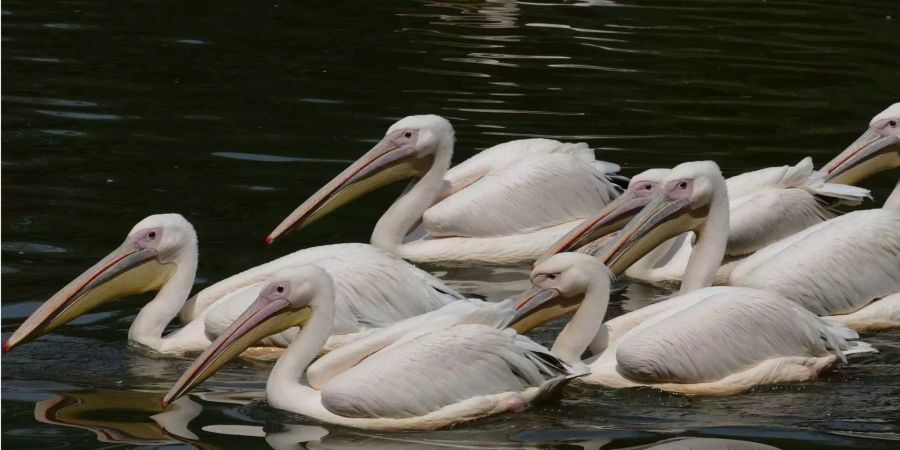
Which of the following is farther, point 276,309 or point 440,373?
point 276,309

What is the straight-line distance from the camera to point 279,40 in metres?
13.4

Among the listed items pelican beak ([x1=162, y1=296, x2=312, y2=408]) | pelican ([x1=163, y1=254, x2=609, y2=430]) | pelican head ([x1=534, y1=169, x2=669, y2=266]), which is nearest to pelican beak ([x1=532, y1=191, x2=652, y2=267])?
pelican head ([x1=534, y1=169, x2=669, y2=266])

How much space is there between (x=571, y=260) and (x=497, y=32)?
Result: 8012 mm

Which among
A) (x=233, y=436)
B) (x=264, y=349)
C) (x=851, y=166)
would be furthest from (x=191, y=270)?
(x=851, y=166)

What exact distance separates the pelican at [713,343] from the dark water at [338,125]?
0.28ft

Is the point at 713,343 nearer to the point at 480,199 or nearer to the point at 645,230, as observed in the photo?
the point at 645,230

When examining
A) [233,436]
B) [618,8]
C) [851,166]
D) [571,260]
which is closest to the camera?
[233,436]

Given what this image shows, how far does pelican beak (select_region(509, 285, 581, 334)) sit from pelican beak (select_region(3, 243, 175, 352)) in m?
1.47

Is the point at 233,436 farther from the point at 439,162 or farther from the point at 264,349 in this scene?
the point at 439,162

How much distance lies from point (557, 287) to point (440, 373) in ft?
2.32

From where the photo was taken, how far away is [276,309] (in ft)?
20.2

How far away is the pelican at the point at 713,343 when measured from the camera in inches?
250

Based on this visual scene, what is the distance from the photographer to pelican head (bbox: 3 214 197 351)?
22.1 ft

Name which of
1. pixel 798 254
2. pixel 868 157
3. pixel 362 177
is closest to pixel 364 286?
pixel 362 177
